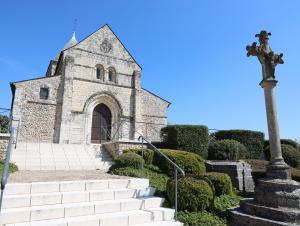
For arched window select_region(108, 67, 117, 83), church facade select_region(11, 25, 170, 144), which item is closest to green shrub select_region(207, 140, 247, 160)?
church facade select_region(11, 25, 170, 144)

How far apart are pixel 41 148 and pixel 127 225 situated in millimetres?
8645

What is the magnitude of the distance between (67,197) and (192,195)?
2.69m

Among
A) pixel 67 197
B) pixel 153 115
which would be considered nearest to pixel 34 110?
pixel 153 115

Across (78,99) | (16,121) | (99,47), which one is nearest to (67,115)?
(78,99)

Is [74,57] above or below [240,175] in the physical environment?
above

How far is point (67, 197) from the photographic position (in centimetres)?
483

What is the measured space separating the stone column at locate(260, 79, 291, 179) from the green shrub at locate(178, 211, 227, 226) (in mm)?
1553

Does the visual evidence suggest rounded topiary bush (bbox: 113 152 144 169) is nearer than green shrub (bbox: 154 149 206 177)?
Yes

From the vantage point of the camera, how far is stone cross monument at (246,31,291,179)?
536 centimetres

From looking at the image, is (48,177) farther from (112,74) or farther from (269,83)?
(112,74)

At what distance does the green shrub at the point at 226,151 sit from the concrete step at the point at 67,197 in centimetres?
813

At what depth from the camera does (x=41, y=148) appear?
11.6 m

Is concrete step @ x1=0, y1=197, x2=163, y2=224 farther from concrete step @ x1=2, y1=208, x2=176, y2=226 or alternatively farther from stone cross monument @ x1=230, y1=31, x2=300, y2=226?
stone cross monument @ x1=230, y1=31, x2=300, y2=226

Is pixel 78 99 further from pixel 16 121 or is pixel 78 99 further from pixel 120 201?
pixel 120 201
